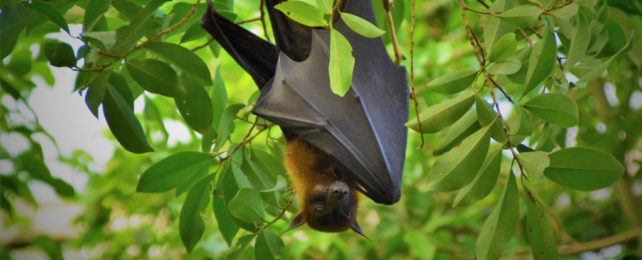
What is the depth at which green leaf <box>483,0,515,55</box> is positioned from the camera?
7.03 feet

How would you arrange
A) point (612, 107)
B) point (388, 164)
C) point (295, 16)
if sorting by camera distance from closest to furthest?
point (295, 16)
point (388, 164)
point (612, 107)

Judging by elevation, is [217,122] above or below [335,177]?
above

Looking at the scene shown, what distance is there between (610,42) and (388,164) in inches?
41.2

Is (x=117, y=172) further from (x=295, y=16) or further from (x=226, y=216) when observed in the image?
(x=295, y=16)

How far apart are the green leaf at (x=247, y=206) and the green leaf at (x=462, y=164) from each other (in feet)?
1.96

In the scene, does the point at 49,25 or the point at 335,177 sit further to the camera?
the point at 335,177

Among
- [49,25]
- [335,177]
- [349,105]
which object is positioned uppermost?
[49,25]

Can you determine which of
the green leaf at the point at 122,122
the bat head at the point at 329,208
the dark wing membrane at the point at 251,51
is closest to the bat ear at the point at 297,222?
the bat head at the point at 329,208

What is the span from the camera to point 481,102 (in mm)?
1932

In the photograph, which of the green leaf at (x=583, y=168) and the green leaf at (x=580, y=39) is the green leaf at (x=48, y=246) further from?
the green leaf at (x=580, y=39)

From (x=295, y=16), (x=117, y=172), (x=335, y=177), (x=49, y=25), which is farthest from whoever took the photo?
(x=117, y=172)

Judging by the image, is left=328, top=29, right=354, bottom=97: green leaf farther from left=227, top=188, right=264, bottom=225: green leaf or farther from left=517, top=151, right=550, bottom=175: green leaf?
left=517, top=151, right=550, bottom=175: green leaf

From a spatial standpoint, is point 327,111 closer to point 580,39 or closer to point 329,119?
point 329,119

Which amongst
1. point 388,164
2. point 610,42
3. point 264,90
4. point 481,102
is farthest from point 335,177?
point 610,42
